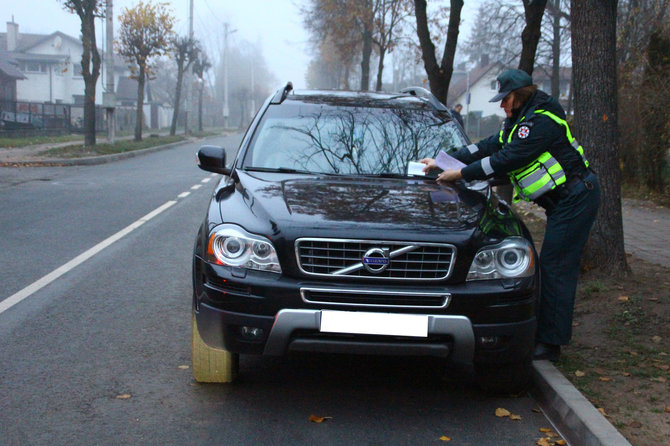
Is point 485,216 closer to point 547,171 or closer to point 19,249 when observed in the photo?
point 547,171

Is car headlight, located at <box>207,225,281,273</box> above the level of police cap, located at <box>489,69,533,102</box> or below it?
below

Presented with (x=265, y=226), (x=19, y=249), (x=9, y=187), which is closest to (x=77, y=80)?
(x=9, y=187)

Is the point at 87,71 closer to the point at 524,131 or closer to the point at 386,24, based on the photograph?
the point at 386,24

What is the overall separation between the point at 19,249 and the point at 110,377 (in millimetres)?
4643

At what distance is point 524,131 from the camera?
4758mm

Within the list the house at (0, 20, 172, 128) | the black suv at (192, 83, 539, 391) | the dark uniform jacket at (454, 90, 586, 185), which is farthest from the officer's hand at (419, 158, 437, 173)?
the house at (0, 20, 172, 128)

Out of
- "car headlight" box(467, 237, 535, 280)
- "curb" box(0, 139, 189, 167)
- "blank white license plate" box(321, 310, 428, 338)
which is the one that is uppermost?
"car headlight" box(467, 237, 535, 280)

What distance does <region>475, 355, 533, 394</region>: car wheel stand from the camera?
14.6 feet

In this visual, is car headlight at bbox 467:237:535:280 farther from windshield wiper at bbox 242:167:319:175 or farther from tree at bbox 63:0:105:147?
tree at bbox 63:0:105:147

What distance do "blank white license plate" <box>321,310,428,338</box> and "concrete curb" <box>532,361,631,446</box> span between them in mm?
875

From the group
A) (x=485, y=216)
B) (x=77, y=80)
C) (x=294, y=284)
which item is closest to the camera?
(x=294, y=284)

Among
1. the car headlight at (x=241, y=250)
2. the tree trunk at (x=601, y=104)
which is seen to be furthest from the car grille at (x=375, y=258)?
the tree trunk at (x=601, y=104)

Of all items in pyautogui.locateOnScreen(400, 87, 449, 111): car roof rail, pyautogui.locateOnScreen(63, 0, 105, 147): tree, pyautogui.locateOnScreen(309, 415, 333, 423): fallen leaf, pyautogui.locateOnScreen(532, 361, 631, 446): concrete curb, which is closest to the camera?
→ pyautogui.locateOnScreen(532, 361, 631, 446): concrete curb

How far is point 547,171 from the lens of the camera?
480 cm
